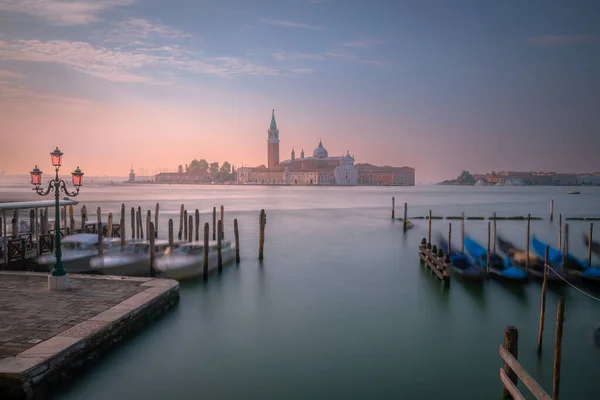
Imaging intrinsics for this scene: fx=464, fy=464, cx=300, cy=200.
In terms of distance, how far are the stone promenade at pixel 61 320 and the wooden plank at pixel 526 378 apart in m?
3.85

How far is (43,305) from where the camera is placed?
567 centimetres

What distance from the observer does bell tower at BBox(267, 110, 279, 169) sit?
4188 inches

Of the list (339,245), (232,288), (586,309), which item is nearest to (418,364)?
(586,309)

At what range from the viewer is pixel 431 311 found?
7.82 metres

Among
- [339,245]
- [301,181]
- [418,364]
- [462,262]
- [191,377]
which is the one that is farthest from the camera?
[301,181]

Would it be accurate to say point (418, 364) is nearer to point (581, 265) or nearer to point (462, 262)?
point (462, 262)

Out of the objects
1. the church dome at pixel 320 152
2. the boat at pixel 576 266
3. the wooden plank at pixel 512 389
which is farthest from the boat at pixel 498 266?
the church dome at pixel 320 152

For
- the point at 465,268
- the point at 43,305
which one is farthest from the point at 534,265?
the point at 43,305

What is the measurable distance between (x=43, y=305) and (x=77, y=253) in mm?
4706

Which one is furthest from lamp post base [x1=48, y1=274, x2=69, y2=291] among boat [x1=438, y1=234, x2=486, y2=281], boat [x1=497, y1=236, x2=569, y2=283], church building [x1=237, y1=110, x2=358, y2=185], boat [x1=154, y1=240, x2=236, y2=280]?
church building [x1=237, y1=110, x2=358, y2=185]

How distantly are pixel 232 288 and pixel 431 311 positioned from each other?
3750 mm

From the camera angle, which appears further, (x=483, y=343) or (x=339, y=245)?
(x=339, y=245)

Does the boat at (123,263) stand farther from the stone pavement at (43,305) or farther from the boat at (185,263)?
the stone pavement at (43,305)

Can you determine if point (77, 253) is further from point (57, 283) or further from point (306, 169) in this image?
point (306, 169)
